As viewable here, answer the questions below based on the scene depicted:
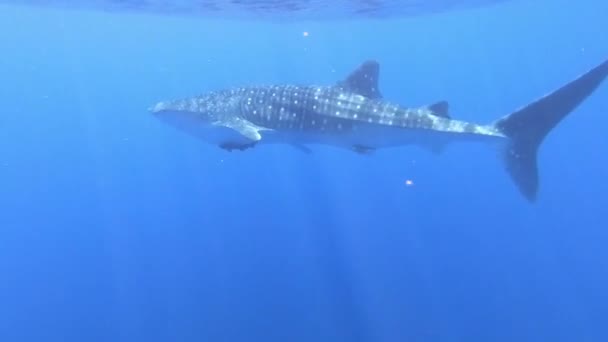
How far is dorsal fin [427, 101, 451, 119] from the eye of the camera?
880 centimetres

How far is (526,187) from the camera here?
8.66m

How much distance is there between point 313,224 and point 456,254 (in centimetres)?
484

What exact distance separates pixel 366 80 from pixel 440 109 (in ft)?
3.82

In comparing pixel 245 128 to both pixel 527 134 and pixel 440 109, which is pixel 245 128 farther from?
pixel 527 134

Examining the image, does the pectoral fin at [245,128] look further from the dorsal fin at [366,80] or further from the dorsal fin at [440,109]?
the dorsal fin at [440,109]

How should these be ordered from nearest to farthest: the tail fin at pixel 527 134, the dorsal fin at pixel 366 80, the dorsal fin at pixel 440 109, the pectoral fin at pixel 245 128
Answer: the tail fin at pixel 527 134 < the dorsal fin at pixel 440 109 < the pectoral fin at pixel 245 128 < the dorsal fin at pixel 366 80

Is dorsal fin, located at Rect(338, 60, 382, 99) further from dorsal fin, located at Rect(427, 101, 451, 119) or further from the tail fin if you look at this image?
the tail fin

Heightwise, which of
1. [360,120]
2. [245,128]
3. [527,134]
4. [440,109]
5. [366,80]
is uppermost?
[366,80]

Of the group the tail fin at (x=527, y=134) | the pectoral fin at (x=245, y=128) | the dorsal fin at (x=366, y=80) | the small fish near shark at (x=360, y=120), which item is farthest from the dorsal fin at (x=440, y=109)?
the pectoral fin at (x=245, y=128)

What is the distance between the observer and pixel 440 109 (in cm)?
880

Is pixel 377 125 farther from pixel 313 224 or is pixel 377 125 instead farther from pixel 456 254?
pixel 313 224

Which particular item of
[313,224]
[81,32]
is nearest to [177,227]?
[313,224]

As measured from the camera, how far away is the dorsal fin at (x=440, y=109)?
8797mm

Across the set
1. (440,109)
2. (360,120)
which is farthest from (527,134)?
(360,120)
